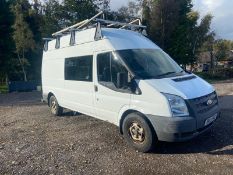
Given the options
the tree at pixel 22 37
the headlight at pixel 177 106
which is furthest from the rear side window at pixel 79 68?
the tree at pixel 22 37

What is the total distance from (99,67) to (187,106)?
8.24 feet

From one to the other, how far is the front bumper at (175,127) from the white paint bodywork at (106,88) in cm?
14

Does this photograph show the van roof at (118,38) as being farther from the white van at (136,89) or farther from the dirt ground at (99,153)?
the dirt ground at (99,153)

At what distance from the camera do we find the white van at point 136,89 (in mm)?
5559

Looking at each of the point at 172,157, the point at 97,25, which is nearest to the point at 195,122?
the point at 172,157

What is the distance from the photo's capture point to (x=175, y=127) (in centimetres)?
547

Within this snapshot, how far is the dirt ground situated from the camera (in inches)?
208

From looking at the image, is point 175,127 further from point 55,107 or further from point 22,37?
point 22,37

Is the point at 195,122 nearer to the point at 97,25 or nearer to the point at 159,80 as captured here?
the point at 159,80

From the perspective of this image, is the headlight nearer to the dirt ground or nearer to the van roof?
the dirt ground

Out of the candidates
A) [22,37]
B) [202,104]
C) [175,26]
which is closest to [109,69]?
[202,104]

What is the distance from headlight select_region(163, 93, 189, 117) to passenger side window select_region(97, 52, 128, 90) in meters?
1.23

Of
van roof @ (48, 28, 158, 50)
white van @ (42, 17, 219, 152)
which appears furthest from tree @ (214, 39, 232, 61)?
white van @ (42, 17, 219, 152)

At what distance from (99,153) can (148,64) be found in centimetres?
230
